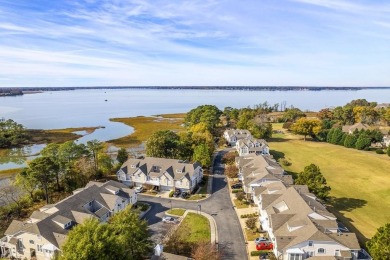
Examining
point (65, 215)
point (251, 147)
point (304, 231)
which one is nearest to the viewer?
point (304, 231)

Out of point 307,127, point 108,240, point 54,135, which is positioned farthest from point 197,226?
point 54,135

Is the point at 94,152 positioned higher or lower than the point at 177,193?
higher

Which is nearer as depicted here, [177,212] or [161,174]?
[177,212]

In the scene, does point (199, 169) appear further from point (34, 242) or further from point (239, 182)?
point (34, 242)

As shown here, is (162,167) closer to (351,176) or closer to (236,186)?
(236,186)

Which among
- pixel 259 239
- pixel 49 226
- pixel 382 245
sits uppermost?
pixel 382 245

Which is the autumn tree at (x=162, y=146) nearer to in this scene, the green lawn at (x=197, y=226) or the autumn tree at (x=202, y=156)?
the autumn tree at (x=202, y=156)

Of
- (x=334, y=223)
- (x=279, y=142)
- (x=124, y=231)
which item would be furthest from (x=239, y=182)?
(x=279, y=142)
